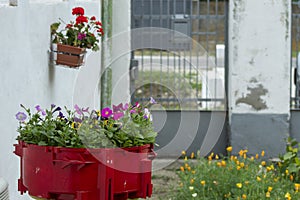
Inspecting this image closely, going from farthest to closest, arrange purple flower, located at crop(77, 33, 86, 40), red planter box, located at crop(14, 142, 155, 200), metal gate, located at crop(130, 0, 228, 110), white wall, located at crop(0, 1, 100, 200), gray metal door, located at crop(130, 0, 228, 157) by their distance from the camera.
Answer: metal gate, located at crop(130, 0, 228, 110), gray metal door, located at crop(130, 0, 228, 157), purple flower, located at crop(77, 33, 86, 40), white wall, located at crop(0, 1, 100, 200), red planter box, located at crop(14, 142, 155, 200)

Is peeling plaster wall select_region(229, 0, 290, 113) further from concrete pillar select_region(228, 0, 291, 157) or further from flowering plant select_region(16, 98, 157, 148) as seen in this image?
flowering plant select_region(16, 98, 157, 148)

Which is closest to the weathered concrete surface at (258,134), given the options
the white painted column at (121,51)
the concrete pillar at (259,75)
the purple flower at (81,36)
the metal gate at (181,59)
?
the concrete pillar at (259,75)

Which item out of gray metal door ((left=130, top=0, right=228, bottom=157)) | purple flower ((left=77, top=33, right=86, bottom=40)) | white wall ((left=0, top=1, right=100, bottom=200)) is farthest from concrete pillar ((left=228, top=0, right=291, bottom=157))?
purple flower ((left=77, top=33, right=86, bottom=40))

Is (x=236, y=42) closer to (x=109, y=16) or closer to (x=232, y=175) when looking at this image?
(x=109, y=16)

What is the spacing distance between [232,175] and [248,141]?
216cm

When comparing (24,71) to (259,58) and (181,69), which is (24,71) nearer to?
(259,58)

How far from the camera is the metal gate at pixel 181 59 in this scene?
8.56 m

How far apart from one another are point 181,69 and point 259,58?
3.45ft

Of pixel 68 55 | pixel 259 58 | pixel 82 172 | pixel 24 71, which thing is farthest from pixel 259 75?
pixel 82 172

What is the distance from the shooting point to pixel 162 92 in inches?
351

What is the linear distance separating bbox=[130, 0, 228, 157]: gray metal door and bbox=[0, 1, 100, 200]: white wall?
2.70 metres

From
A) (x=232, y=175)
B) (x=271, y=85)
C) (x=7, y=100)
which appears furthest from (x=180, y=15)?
(x=7, y=100)

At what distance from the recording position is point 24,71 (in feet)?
14.5

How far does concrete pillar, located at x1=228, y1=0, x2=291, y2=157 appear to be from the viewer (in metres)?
8.11
